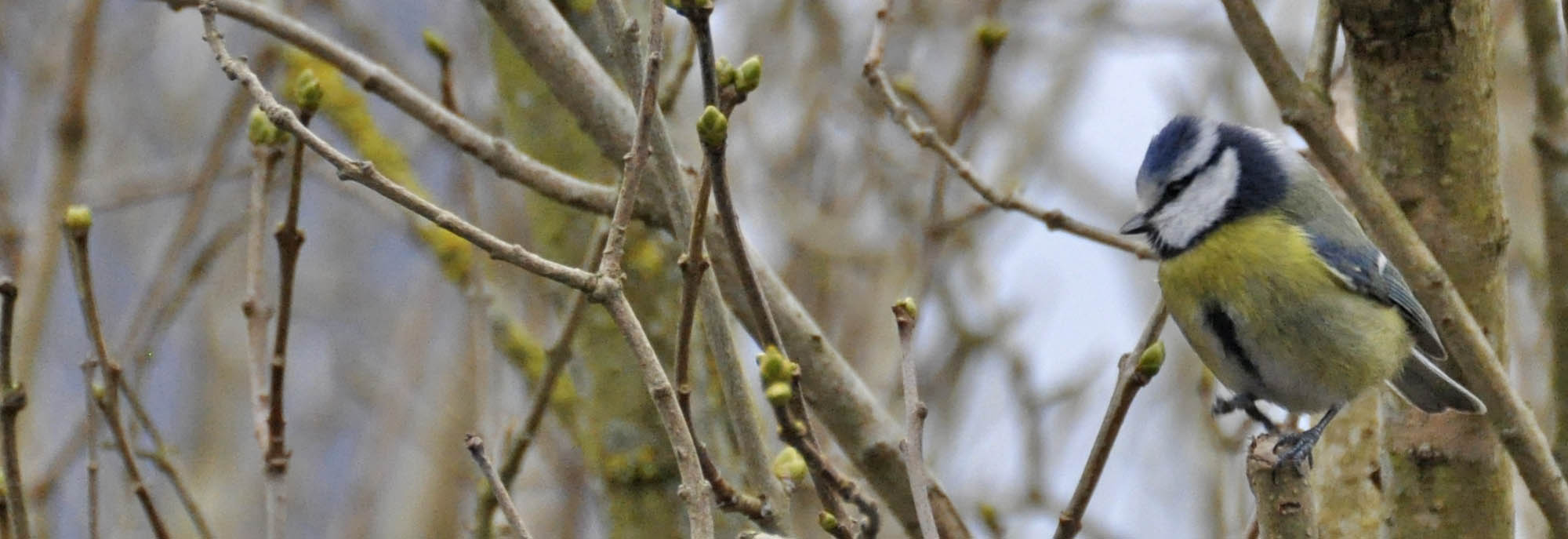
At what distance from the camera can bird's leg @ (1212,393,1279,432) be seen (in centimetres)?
214

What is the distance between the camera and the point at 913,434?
4.13ft

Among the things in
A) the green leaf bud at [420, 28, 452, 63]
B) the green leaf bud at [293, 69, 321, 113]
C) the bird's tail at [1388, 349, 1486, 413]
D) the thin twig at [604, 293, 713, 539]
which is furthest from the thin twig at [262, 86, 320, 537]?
the bird's tail at [1388, 349, 1486, 413]

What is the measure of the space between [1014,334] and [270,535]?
2.43 m

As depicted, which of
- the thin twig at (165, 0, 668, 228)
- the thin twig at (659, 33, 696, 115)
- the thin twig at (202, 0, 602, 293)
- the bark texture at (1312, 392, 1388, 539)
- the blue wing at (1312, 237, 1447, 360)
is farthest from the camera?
the bark texture at (1312, 392, 1388, 539)

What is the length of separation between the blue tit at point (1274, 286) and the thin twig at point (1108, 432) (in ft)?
1.86

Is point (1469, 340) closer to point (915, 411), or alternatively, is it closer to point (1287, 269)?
point (1287, 269)

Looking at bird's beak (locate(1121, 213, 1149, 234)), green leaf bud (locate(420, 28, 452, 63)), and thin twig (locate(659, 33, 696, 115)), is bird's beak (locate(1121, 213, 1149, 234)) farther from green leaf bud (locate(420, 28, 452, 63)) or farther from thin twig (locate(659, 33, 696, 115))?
green leaf bud (locate(420, 28, 452, 63))

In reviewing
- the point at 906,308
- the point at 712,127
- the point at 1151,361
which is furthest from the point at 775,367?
the point at 1151,361

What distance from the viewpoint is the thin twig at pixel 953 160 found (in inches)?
80.3

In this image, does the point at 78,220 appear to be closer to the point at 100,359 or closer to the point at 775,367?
the point at 100,359

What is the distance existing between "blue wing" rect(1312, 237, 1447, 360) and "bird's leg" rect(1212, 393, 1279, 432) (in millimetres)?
227

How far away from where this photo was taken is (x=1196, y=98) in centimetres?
434

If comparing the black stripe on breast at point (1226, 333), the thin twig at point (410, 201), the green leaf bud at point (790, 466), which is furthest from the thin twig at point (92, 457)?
the black stripe on breast at point (1226, 333)

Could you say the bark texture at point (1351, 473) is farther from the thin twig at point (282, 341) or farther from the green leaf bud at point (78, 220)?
the green leaf bud at point (78, 220)
